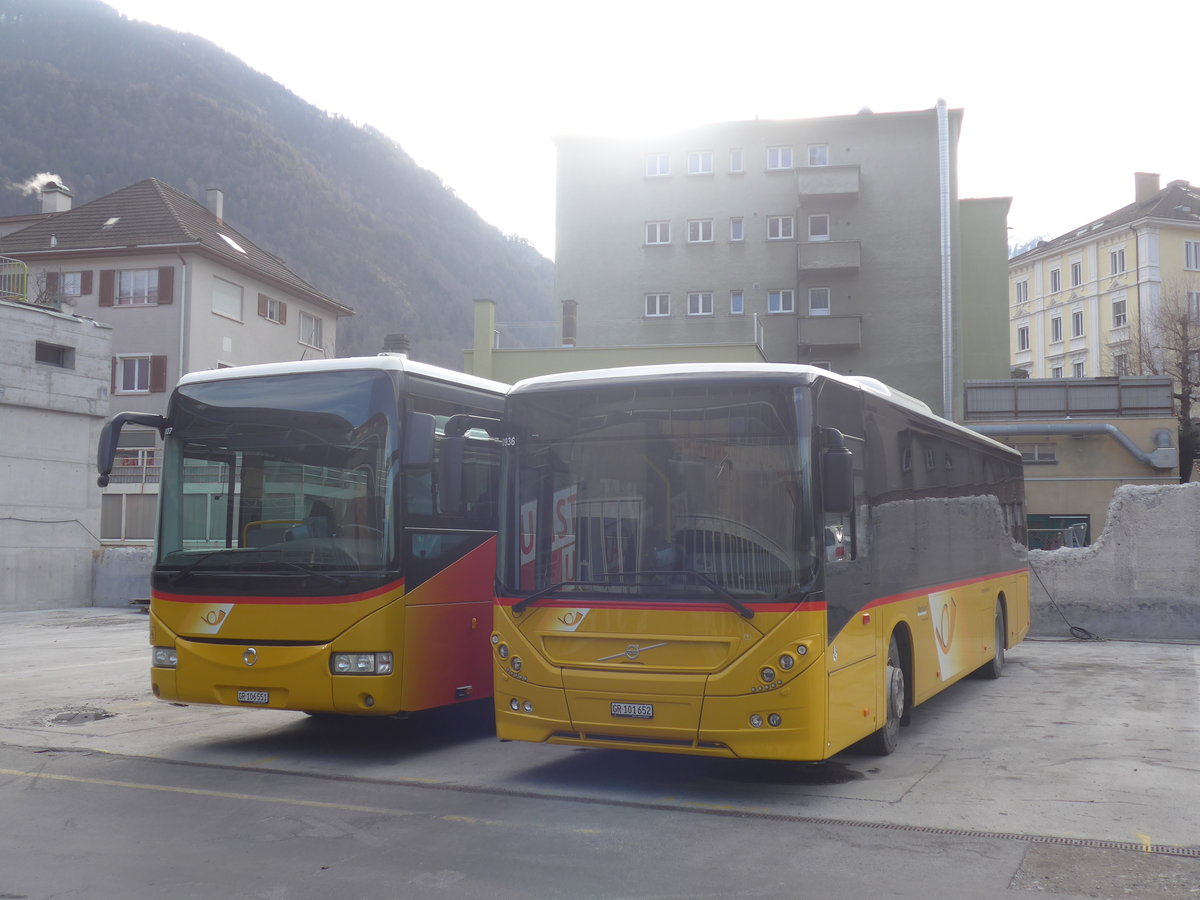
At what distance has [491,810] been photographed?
24.5ft

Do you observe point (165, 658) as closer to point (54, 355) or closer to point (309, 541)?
point (309, 541)

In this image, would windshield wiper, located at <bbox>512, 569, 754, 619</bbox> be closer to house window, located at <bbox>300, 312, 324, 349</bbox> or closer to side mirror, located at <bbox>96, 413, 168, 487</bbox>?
side mirror, located at <bbox>96, 413, 168, 487</bbox>

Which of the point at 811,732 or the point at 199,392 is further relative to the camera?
the point at 199,392

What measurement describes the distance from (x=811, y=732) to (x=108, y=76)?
598 ft

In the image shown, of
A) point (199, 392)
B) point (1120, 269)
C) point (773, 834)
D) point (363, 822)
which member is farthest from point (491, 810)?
point (1120, 269)

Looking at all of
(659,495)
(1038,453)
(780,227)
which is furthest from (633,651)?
(780,227)

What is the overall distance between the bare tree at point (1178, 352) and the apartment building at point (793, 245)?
6.27 m

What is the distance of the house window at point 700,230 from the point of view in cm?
5281

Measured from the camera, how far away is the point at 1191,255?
224 ft

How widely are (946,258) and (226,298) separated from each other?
1131 inches

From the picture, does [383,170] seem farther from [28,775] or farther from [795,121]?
[28,775]

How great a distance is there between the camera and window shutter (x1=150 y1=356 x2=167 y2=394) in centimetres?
4519

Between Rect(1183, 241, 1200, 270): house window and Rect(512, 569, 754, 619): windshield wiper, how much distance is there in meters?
69.4

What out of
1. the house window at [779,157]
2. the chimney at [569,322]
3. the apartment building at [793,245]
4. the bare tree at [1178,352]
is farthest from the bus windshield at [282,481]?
the house window at [779,157]
